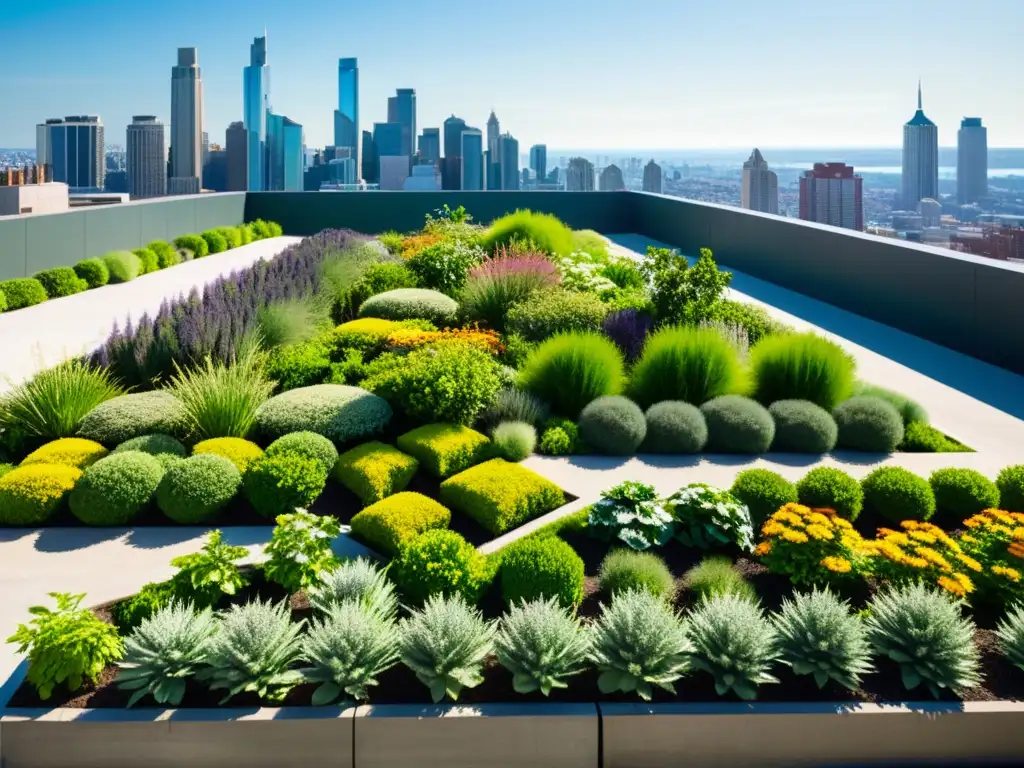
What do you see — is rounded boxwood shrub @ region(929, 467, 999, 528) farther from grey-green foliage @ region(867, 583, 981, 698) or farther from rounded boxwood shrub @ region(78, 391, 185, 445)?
rounded boxwood shrub @ region(78, 391, 185, 445)

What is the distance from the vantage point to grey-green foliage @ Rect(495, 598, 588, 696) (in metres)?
3.02

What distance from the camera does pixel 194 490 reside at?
4.59 metres

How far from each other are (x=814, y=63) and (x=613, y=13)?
15.8ft

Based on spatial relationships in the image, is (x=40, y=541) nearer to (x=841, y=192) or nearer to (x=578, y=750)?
(x=578, y=750)

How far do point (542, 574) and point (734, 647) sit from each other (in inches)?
34.5

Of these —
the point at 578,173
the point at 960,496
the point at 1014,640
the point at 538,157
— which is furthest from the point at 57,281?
the point at 538,157

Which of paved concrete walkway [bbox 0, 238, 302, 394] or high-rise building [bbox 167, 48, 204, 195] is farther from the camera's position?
high-rise building [bbox 167, 48, 204, 195]

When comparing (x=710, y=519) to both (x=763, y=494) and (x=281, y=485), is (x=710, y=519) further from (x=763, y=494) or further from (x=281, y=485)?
(x=281, y=485)

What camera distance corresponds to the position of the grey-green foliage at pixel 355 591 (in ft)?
11.5

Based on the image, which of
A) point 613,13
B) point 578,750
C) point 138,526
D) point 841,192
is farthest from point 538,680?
point 613,13

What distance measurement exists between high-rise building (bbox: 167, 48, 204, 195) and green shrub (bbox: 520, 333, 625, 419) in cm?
2980

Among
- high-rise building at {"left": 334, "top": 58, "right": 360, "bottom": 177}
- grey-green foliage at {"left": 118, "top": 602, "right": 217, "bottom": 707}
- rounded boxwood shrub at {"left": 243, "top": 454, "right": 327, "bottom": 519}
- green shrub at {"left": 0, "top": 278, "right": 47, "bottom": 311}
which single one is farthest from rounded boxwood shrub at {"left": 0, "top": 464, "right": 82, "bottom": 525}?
high-rise building at {"left": 334, "top": 58, "right": 360, "bottom": 177}

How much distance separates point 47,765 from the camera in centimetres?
289

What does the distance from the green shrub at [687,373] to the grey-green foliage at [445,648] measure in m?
3.33
